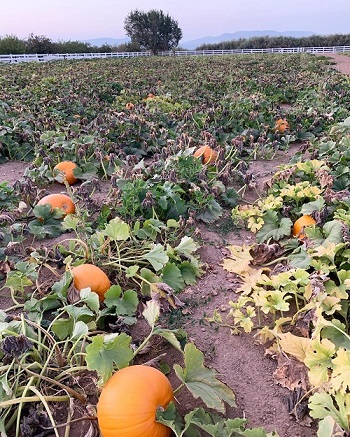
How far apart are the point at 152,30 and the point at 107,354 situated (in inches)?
2385

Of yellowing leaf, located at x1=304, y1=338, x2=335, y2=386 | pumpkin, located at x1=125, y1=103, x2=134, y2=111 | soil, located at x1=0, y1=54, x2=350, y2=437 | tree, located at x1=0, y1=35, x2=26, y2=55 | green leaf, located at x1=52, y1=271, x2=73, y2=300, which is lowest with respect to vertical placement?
soil, located at x1=0, y1=54, x2=350, y2=437

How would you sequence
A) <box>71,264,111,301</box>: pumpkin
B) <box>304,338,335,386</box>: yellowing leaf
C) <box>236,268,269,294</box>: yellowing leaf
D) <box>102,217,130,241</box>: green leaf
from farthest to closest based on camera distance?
<box>102,217,130,241</box>: green leaf
<box>236,268,269,294</box>: yellowing leaf
<box>71,264,111,301</box>: pumpkin
<box>304,338,335,386</box>: yellowing leaf

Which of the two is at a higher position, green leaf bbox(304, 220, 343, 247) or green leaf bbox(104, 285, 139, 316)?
green leaf bbox(304, 220, 343, 247)

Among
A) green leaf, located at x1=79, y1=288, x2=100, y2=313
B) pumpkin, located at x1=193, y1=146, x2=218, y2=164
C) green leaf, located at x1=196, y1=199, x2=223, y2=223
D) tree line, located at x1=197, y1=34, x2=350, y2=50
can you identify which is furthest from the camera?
tree line, located at x1=197, y1=34, x2=350, y2=50

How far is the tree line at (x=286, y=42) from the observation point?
5403 cm

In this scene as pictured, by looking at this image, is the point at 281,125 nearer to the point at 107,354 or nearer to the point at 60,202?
the point at 60,202

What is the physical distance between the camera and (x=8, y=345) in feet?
6.32

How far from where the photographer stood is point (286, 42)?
5428 cm

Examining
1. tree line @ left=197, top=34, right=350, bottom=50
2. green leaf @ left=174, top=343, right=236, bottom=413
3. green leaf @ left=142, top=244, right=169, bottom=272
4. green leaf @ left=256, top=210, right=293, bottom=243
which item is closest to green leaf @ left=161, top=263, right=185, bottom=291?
green leaf @ left=142, top=244, right=169, bottom=272

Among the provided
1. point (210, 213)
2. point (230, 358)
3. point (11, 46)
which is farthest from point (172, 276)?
point (11, 46)

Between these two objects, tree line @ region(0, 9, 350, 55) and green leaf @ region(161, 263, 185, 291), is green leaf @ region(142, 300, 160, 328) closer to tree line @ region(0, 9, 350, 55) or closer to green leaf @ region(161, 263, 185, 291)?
green leaf @ region(161, 263, 185, 291)

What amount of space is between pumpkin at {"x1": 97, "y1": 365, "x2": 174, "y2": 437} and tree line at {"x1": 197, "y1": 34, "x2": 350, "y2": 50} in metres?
57.0

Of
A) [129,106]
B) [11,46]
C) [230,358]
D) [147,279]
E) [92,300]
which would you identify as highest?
[11,46]

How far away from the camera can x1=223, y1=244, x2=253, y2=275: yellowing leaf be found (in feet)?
10.7
